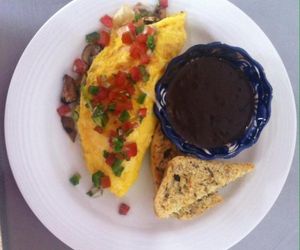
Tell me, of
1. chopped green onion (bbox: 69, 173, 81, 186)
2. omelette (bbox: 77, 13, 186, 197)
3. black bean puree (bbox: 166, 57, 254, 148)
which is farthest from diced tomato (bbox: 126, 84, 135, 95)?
chopped green onion (bbox: 69, 173, 81, 186)

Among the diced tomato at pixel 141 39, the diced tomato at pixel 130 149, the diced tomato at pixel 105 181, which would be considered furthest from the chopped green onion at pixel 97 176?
the diced tomato at pixel 141 39

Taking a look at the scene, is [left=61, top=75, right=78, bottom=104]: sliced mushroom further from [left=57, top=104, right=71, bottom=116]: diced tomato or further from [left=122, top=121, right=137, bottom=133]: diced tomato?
[left=122, top=121, right=137, bottom=133]: diced tomato

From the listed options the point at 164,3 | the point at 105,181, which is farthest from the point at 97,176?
the point at 164,3

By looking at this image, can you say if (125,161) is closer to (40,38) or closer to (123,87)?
(123,87)

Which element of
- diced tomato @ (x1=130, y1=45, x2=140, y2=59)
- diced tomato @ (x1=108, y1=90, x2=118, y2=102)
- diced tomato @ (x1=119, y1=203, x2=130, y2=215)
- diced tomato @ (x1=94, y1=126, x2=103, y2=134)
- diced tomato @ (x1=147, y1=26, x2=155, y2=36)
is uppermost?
diced tomato @ (x1=147, y1=26, x2=155, y2=36)

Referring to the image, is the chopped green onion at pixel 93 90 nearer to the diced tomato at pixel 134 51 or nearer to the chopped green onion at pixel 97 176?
the diced tomato at pixel 134 51

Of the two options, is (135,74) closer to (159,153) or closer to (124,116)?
(124,116)
